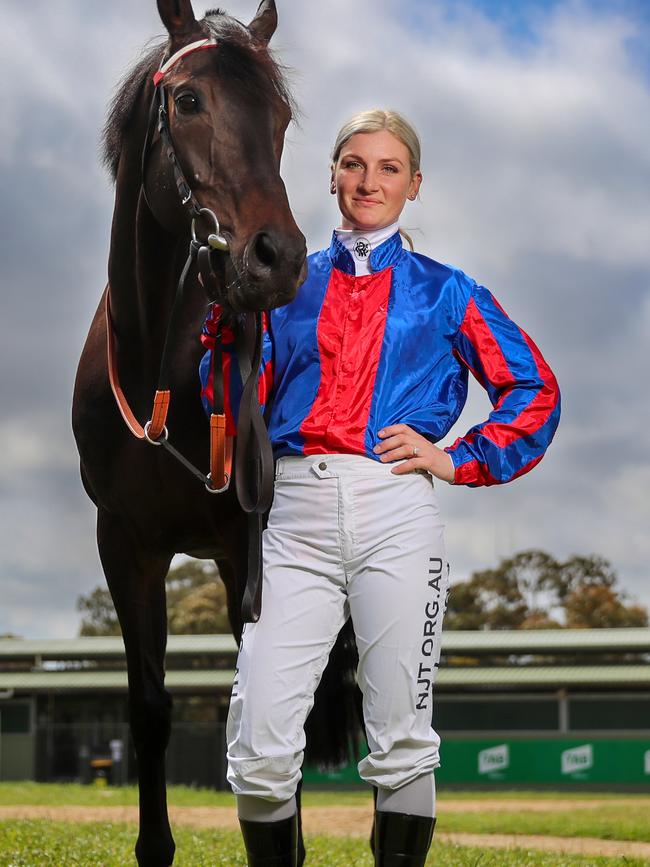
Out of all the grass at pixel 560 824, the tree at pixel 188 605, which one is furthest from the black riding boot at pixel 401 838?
the tree at pixel 188 605

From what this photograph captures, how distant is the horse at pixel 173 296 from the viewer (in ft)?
7.93

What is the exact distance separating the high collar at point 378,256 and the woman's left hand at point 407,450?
0.40 meters

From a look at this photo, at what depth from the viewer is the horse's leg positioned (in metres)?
3.72

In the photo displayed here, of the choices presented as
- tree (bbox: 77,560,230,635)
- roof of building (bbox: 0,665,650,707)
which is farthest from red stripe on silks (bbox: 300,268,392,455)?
tree (bbox: 77,560,230,635)

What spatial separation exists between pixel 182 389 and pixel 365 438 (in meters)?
1.20

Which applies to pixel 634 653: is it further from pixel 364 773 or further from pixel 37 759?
pixel 364 773

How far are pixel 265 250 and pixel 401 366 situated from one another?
40 cm

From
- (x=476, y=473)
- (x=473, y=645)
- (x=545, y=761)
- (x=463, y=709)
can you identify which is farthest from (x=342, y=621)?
(x=473, y=645)

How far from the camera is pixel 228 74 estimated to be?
2588 millimetres

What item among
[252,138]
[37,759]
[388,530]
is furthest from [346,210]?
[37,759]

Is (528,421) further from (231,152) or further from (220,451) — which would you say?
(231,152)

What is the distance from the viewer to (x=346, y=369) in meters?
2.39

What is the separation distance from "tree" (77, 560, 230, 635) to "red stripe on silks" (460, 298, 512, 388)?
26947mm

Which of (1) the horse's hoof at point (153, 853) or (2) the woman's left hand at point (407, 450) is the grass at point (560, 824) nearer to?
(1) the horse's hoof at point (153, 853)
